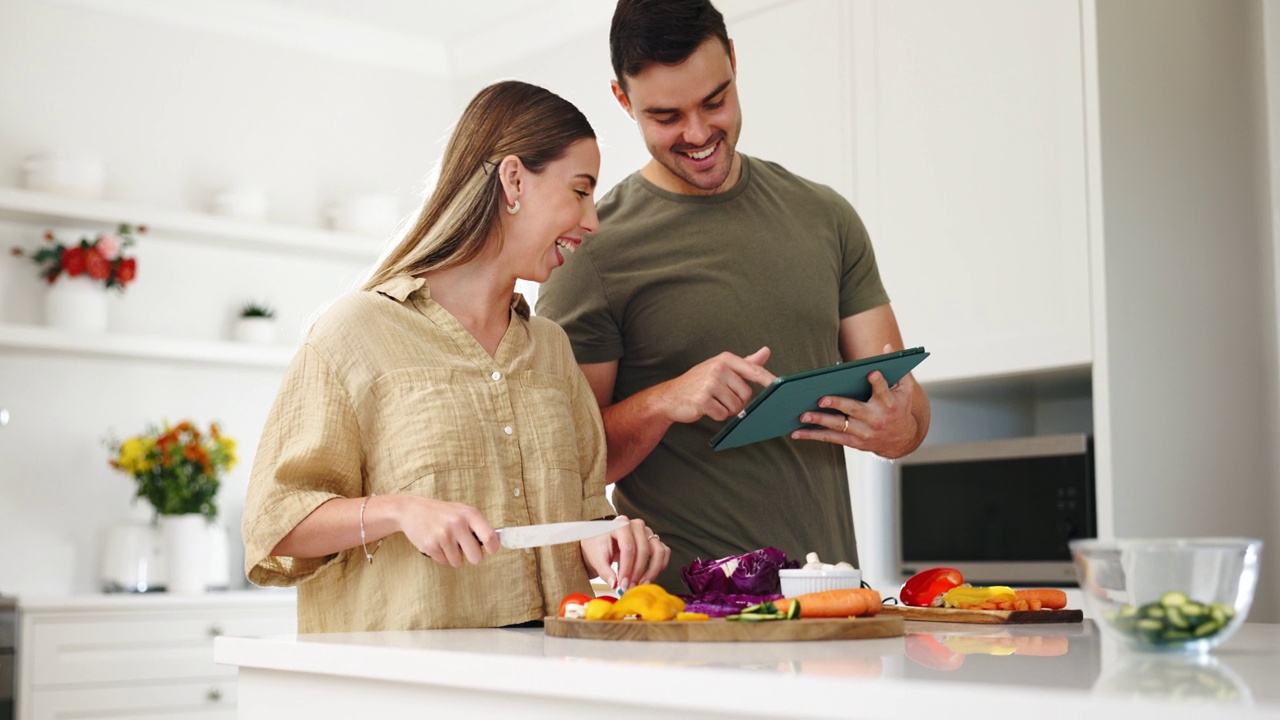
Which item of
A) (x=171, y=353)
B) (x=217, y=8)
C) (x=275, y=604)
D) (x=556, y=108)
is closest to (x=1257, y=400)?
(x=556, y=108)

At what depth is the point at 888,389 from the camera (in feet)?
5.10

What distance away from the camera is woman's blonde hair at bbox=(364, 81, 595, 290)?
5.11 feet

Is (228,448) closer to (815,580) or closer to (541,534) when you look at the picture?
(541,534)

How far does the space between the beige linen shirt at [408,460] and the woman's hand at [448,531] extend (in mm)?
126

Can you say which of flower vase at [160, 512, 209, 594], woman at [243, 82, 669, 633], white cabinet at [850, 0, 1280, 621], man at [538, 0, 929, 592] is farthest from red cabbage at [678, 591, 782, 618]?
flower vase at [160, 512, 209, 594]

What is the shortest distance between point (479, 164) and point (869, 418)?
57 centimetres

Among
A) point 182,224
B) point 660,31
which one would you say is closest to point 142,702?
point 182,224

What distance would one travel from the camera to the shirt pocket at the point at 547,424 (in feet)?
4.92

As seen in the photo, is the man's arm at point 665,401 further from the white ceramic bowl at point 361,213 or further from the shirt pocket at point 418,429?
the white ceramic bowl at point 361,213

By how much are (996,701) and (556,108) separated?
1.13m

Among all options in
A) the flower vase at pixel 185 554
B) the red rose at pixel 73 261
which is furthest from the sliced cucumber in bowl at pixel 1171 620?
the red rose at pixel 73 261

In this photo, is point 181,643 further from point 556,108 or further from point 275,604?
point 556,108

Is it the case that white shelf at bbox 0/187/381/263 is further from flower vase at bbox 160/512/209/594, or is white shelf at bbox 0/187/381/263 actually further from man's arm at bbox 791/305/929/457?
man's arm at bbox 791/305/929/457

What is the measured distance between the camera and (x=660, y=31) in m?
1.71
